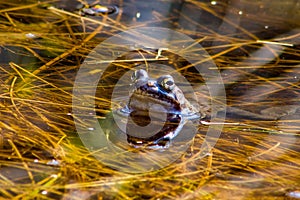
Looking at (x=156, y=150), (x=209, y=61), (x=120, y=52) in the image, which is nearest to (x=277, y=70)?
(x=209, y=61)

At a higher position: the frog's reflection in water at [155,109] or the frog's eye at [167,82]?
the frog's eye at [167,82]

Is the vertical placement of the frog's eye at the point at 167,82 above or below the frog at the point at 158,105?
above

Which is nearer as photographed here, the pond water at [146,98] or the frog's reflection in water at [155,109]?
the pond water at [146,98]

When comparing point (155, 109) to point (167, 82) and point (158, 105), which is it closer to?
point (158, 105)

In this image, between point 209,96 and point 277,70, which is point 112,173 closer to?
point 209,96

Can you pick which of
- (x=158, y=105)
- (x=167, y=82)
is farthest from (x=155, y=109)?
(x=167, y=82)
